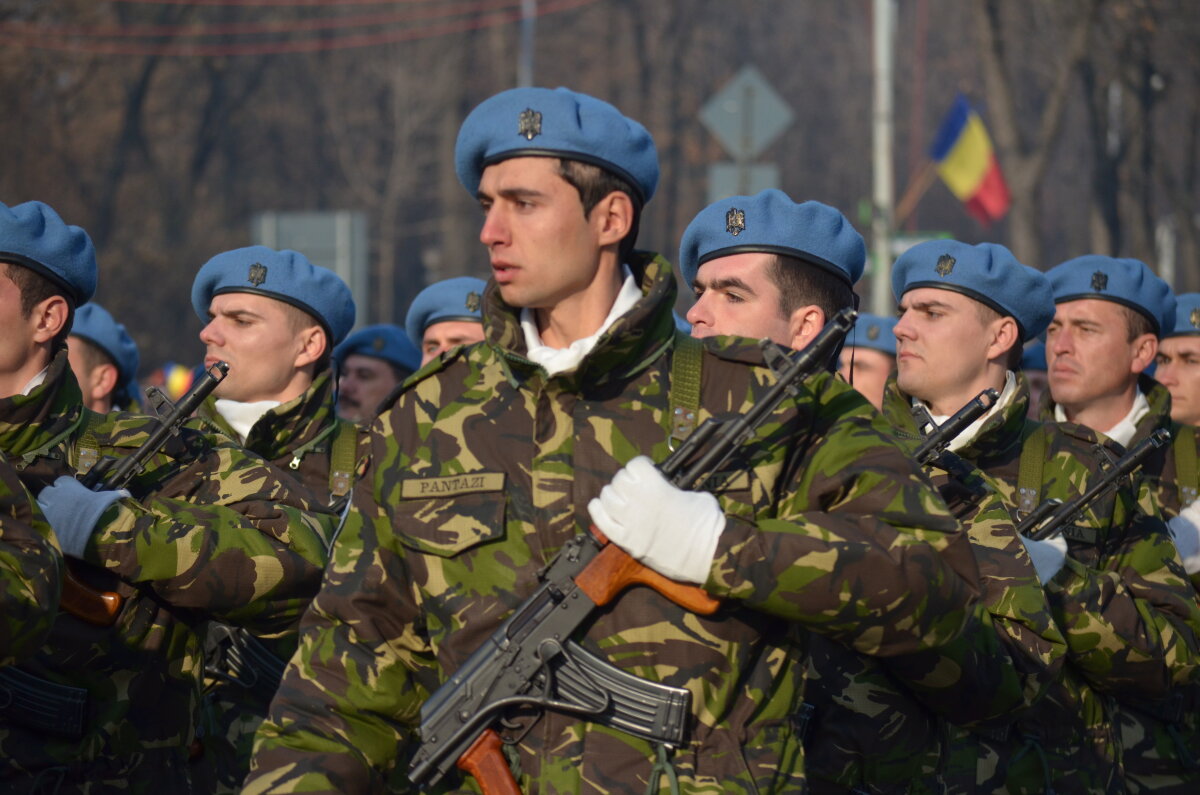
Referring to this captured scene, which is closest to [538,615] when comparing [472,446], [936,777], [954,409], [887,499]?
[472,446]

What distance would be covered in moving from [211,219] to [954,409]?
34482mm

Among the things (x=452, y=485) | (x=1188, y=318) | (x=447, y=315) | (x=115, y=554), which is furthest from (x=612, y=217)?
(x=1188, y=318)

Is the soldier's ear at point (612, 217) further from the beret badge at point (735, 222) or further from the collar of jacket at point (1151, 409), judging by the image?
the collar of jacket at point (1151, 409)

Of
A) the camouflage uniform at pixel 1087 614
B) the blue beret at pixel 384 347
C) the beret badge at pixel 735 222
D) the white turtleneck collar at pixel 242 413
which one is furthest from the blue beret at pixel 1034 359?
the white turtleneck collar at pixel 242 413

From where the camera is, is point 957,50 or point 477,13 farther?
A: point 957,50

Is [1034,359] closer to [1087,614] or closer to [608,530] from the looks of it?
[1087,614]

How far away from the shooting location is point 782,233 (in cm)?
489

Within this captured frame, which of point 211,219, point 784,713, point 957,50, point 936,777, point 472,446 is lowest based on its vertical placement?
point 936,777

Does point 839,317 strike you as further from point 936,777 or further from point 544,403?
point 936,777

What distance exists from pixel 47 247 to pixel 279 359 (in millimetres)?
1493

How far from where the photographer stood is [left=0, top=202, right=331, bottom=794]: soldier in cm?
430

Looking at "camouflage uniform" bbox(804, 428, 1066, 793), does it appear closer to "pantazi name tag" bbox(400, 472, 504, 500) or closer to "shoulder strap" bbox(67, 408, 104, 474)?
"pantazi name tag" bbox(400, 472, 504, 500)

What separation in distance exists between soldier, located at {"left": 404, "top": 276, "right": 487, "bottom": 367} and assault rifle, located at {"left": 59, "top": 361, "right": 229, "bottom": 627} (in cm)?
297

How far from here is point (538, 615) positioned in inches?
129
